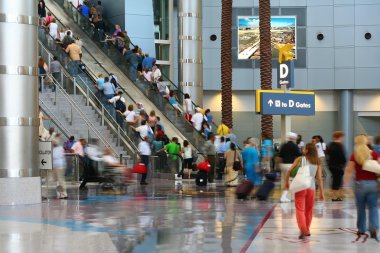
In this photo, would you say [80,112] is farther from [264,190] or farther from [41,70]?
[264,190]

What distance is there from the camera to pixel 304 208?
14680 millimetres

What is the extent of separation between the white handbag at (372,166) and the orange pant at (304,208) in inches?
44.0

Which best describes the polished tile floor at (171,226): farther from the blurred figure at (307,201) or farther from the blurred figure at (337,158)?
the blurred figure at (337,158)

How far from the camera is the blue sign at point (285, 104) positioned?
2488cm

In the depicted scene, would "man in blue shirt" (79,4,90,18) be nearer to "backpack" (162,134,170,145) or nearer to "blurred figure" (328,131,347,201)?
"backpack" (162,134,170,145)

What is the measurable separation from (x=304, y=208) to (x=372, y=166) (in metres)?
1.30

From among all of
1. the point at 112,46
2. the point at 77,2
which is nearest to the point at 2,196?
the point at 112,46

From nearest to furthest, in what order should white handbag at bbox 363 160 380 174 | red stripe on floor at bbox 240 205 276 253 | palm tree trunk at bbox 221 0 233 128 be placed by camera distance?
1. red stripe on floor at bbox 240 205 276 253
2. white handbag at bbox 363 160 380 174
3. palm tree trunk at bbox 221 0 233 128

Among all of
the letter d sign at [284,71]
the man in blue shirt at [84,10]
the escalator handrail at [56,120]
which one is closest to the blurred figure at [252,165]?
the letter d sign at [284,71]

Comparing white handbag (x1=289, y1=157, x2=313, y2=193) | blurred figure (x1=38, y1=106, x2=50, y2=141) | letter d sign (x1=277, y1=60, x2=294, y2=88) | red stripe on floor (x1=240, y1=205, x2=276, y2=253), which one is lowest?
red stripe on floor (x1=240, y1=205, x2=276, y2=253)

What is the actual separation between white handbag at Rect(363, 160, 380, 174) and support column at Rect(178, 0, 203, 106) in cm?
3049

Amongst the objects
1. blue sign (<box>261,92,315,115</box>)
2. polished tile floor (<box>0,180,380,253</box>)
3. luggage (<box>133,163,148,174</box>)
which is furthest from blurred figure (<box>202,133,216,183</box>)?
polished tile floor (<box>0,180,380,253</box>)


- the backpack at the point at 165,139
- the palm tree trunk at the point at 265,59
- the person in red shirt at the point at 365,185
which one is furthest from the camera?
the palm tree trunk at the point at 265,59

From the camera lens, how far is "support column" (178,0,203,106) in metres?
44.3
